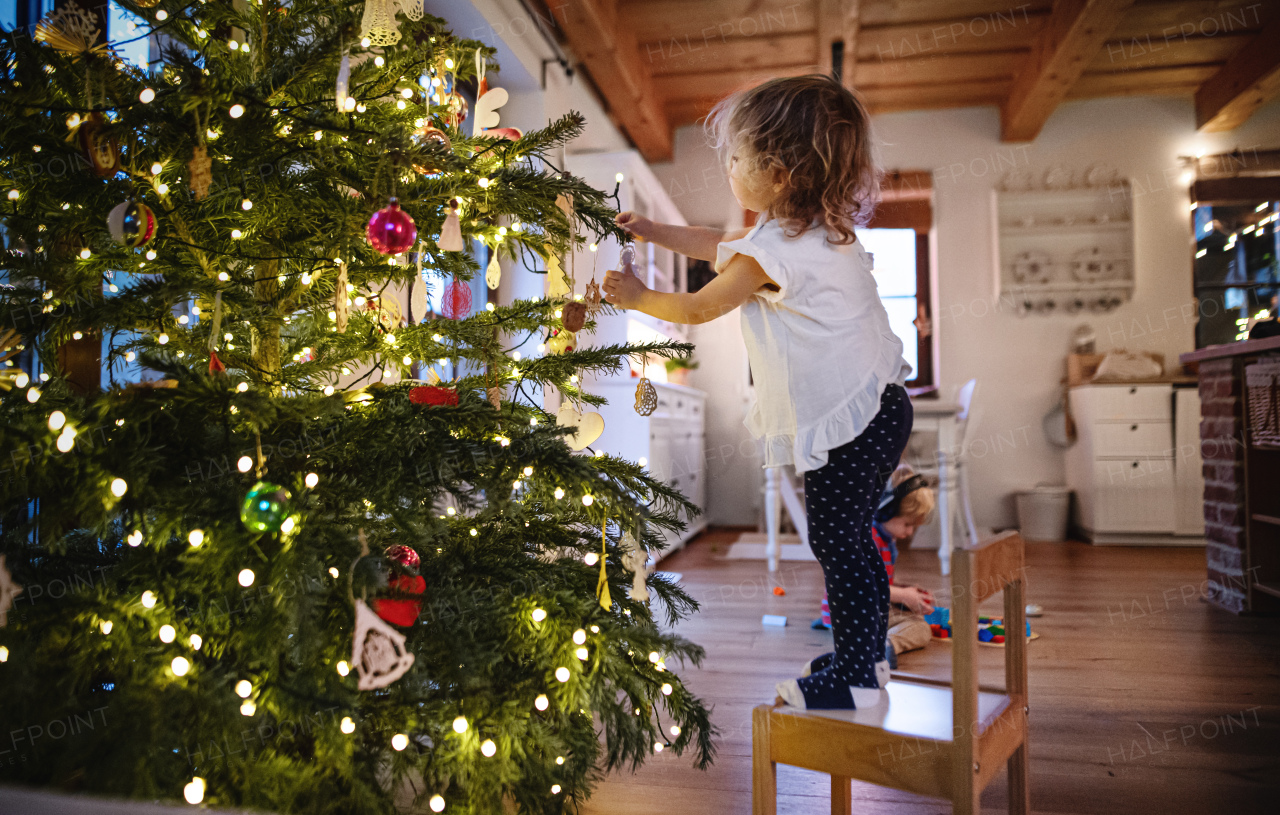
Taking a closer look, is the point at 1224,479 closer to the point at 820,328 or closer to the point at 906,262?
the point at 820,328

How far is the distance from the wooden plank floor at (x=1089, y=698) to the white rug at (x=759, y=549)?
55 cm

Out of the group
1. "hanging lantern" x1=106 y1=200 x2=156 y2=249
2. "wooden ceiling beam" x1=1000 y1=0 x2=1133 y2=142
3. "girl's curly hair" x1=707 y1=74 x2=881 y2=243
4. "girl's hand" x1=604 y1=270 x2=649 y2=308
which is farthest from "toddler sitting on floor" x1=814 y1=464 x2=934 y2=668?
"wooden ceiling beam" x1=1000 y1=0 x2=1133 y2=142

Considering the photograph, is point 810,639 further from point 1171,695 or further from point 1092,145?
point 1092,145

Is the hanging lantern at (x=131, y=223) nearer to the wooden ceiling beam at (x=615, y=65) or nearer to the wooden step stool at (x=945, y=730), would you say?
the wooden step stool at (x=945, y=730)

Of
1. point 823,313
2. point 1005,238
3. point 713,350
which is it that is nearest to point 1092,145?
point 1005,238

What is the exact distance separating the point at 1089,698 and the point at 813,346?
1.18 meters

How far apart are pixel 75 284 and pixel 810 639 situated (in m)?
1.89

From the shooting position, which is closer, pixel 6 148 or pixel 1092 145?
pixel 6 148

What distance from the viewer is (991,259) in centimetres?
455

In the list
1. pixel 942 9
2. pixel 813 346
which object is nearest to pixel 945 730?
pixel 813 346

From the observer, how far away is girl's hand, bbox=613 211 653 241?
113 centimetres

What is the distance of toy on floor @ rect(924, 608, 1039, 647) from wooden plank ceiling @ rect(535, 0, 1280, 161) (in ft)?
8.44

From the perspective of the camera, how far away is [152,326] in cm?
92

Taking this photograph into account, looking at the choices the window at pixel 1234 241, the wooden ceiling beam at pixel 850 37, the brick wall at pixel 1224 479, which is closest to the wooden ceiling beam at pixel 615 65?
the wooden ceiling beam at pixel 850 37
